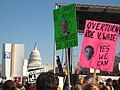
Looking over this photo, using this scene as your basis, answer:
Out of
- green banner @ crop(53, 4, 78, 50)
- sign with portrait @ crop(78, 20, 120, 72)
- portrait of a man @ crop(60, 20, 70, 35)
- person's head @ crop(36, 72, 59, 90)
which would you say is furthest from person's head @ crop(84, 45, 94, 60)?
person's head @ crop(36, 72, 59, 90)

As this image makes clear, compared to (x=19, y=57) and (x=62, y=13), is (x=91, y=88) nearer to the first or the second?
(x=62, y=13)

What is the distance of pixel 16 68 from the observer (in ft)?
53.4

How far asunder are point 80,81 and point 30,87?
1.81 m

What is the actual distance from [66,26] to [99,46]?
1164mm

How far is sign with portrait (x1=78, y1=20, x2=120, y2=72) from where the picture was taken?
376 inches

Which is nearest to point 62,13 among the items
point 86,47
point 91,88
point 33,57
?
point 86,47

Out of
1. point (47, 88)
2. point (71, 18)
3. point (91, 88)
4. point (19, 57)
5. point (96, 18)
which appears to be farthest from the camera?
point (96, 18)

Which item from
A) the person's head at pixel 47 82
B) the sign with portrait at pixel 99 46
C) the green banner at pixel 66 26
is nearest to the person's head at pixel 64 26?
the green banner at pixel 66 26

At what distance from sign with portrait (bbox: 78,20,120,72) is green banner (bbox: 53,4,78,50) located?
769 mm

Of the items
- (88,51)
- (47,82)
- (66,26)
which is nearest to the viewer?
(47,82)

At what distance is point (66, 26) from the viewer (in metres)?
8.88

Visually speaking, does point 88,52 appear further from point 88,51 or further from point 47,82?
point 47,82

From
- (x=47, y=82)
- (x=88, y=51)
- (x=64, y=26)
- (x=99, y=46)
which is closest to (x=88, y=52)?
(x=88, y=51)

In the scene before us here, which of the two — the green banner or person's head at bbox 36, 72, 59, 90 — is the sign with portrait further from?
person's head at bbox 36, 72, 59, 90
